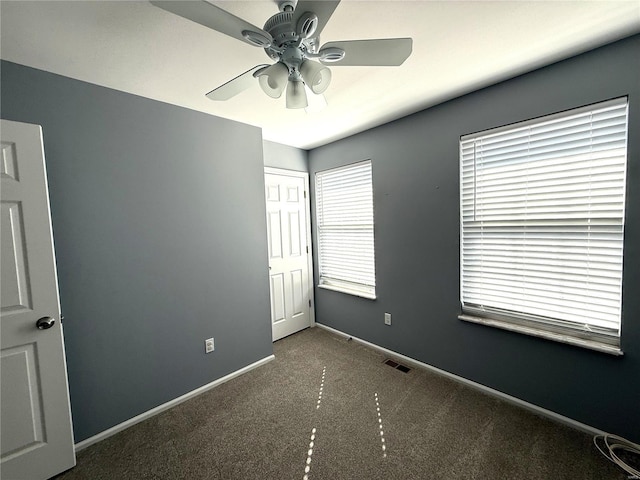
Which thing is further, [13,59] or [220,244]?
[220,244]

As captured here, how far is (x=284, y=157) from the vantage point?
326 centimetres

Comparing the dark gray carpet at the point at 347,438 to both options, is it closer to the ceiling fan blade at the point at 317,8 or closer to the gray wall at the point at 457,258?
the gray wall at the point at 457,258

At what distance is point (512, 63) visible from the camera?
1732mm

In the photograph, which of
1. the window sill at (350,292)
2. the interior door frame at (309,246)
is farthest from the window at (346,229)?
the interior door frame at (309,246)

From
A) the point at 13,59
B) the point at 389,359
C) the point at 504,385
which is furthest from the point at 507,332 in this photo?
the point at 13,59

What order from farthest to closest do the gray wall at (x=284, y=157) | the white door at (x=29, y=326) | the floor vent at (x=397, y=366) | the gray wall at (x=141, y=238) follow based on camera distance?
the gray wall at (x=284, y=157) < the floor vent at (x=397, y=366) < the gray wall at (x=141, y=238) < the white door at (x=29, y=326)

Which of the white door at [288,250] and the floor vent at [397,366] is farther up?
the white door at [288,250]

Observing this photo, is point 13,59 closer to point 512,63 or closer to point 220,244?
point 220,244

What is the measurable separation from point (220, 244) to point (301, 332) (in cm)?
171

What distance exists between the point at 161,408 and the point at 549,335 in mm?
2943

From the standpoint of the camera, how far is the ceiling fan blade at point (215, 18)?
2.72 feet

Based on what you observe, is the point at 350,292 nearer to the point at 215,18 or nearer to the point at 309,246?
the point at 309,246

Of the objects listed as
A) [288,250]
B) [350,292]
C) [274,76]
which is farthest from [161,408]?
[274,76]

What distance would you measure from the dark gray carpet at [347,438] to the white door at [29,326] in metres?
0.27
